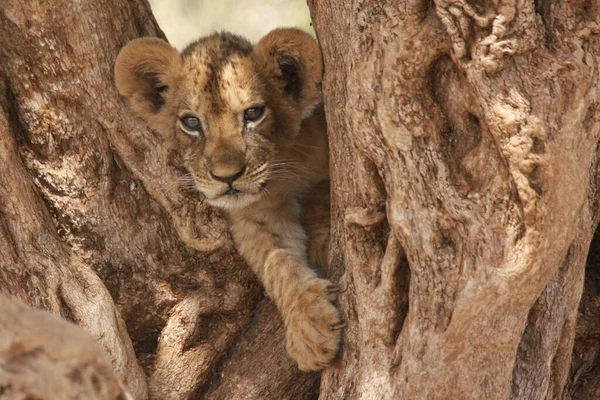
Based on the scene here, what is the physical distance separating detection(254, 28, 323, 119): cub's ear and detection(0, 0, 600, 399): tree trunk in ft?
0.78

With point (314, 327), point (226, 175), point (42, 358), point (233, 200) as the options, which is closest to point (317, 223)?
point (233, 200)

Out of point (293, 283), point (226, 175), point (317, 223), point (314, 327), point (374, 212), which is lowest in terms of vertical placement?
point (314, 327)

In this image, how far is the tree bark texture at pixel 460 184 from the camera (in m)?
2.43

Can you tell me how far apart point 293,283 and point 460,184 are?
0.91 m

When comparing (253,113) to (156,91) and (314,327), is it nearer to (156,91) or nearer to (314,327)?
(156,91)

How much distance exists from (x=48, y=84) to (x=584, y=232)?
184cm

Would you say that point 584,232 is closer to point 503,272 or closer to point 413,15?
point 503,272

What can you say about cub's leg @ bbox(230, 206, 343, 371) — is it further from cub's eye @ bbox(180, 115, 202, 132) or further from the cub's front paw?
cub's eye @ bbox(180, 115, 202, 132)

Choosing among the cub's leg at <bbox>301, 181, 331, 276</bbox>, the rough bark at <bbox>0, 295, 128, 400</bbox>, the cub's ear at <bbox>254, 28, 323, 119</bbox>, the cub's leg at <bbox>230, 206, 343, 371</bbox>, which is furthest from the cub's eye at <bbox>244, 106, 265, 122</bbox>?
the rough bark at <bbox>0, 295, 128, 400</bbox>

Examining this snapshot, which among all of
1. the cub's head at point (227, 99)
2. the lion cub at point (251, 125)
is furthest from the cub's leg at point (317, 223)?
the cub's head at point (227, 99)

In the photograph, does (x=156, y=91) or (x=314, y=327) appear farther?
(x=156, y=91)

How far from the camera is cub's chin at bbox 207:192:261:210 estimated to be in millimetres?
3359

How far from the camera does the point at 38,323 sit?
1.84 metres

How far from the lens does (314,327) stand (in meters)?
3.04
